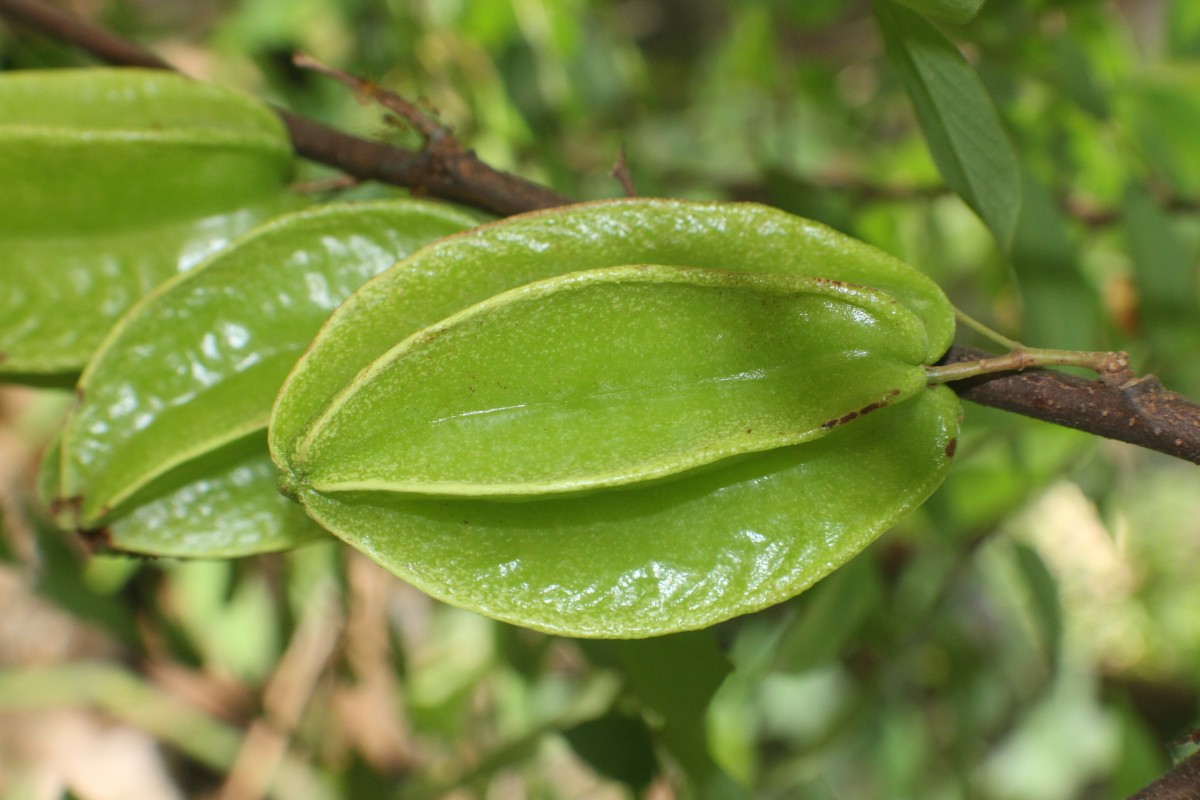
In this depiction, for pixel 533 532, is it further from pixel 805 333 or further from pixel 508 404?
pixel 805 333

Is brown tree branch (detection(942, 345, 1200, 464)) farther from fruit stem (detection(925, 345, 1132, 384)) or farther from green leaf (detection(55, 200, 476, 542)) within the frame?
green leaf (detection(55, 200, 476, 542))

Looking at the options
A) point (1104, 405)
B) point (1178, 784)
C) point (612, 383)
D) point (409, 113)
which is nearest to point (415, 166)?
point (409, 113)

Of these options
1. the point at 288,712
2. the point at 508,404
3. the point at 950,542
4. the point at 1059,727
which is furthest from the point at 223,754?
the point at 1059,727

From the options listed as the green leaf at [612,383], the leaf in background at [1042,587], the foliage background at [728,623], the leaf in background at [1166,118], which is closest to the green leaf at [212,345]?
the green leaf at [612,383]

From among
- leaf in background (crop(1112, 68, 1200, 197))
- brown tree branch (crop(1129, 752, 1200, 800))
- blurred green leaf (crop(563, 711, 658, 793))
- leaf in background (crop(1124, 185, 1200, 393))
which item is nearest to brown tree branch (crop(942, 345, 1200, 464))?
brown tree branch (crop(1129, 752, 1200, 800))

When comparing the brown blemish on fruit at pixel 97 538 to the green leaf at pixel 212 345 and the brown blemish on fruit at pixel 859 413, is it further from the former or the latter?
the brown blemish on fruit at pixel 859 413

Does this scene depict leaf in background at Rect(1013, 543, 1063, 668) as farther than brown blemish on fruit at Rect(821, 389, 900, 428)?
Yes

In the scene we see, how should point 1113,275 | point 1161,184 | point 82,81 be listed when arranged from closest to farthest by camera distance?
1. point 82,81
2. point 1161,184
3. point 1113,275
